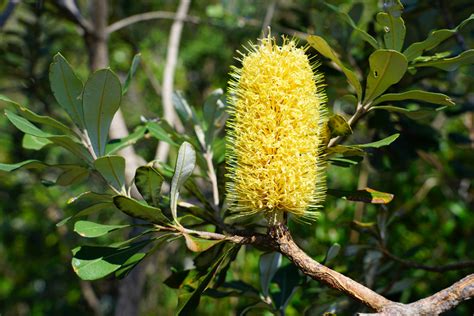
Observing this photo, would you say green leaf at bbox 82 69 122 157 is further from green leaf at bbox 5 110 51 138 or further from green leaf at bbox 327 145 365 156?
green leaf at bbox 327 145 365 156

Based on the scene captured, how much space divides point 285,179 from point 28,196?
9.93 feet

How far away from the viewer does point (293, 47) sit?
1.14 metres

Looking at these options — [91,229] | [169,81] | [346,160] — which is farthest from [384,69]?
[169,81]

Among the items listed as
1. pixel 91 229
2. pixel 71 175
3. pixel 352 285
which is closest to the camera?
pixel 352 285

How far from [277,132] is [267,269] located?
490 mm

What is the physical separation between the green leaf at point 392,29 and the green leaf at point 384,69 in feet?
0.27

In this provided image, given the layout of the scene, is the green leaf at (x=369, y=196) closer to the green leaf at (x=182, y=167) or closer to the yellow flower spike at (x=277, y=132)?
the yellow flower spike at (x=277, y=132)

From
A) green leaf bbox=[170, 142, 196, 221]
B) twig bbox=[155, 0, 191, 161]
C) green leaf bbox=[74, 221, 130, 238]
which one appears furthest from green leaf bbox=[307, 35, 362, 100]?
twig bbox=[155, 0, 191, 161]

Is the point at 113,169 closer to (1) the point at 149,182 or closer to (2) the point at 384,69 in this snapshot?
(1) the point at 149,182

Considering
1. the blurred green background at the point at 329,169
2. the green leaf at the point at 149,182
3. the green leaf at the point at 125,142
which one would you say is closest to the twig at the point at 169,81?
the blurred green background at the point at 329,169

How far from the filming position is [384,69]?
1102 millimetres

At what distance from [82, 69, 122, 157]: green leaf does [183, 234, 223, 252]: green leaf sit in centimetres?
31

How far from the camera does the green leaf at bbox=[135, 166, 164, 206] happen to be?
3.58 feet

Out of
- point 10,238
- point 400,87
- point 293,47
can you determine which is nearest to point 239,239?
point 293,47
